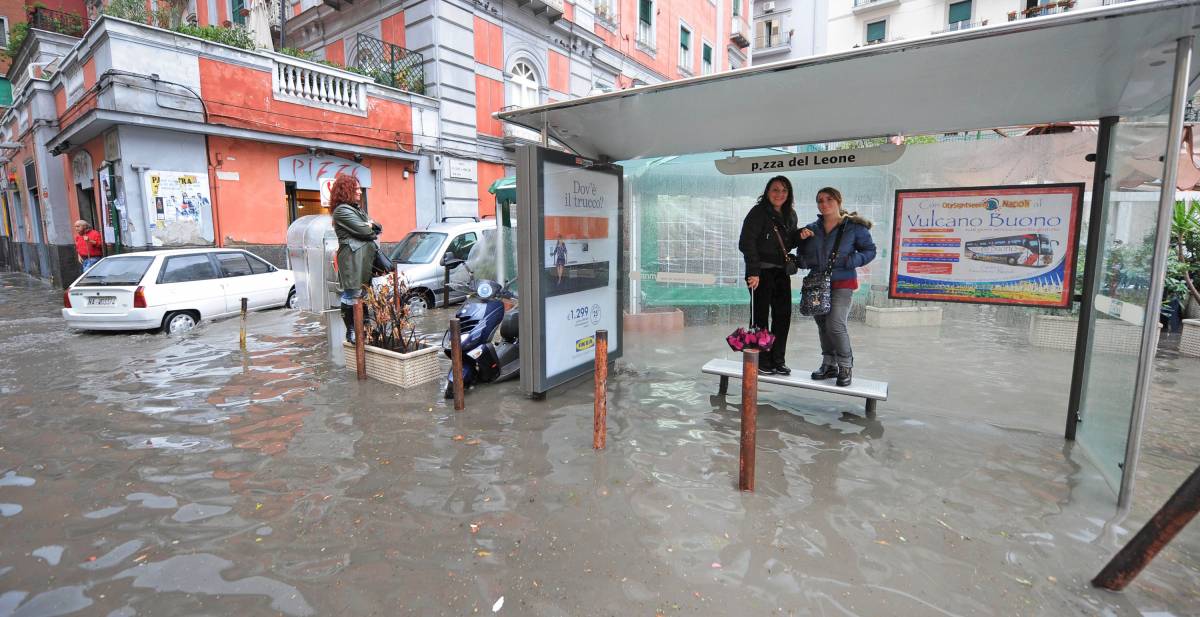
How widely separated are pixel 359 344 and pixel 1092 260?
653 centimetres

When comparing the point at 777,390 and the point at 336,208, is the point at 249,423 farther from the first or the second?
the point at 777,390

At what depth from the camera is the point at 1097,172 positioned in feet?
13.4

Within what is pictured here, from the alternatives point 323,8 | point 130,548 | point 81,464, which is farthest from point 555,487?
point 323,8

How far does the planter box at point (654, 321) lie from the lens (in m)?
8.83

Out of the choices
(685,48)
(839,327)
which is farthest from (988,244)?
(685,48)

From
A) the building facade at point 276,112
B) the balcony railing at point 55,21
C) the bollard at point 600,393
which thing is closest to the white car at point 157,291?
the building facade at point 276,112

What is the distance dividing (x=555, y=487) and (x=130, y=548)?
7.47 feet

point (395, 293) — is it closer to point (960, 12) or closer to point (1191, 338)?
point (1191, 338)

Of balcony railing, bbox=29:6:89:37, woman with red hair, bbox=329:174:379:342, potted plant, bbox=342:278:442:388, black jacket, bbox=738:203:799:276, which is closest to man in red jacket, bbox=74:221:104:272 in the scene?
balcony railing, bbox=29:6:89:37

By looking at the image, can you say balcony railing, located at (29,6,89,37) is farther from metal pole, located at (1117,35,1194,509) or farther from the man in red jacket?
metal pole, located at (1117,35,1194,509)

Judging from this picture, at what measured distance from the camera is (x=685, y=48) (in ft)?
88.2

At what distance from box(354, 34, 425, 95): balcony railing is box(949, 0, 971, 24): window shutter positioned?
29.7 m

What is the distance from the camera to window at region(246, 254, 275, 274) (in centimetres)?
1050

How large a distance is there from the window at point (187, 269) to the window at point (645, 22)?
1912 centimetres
